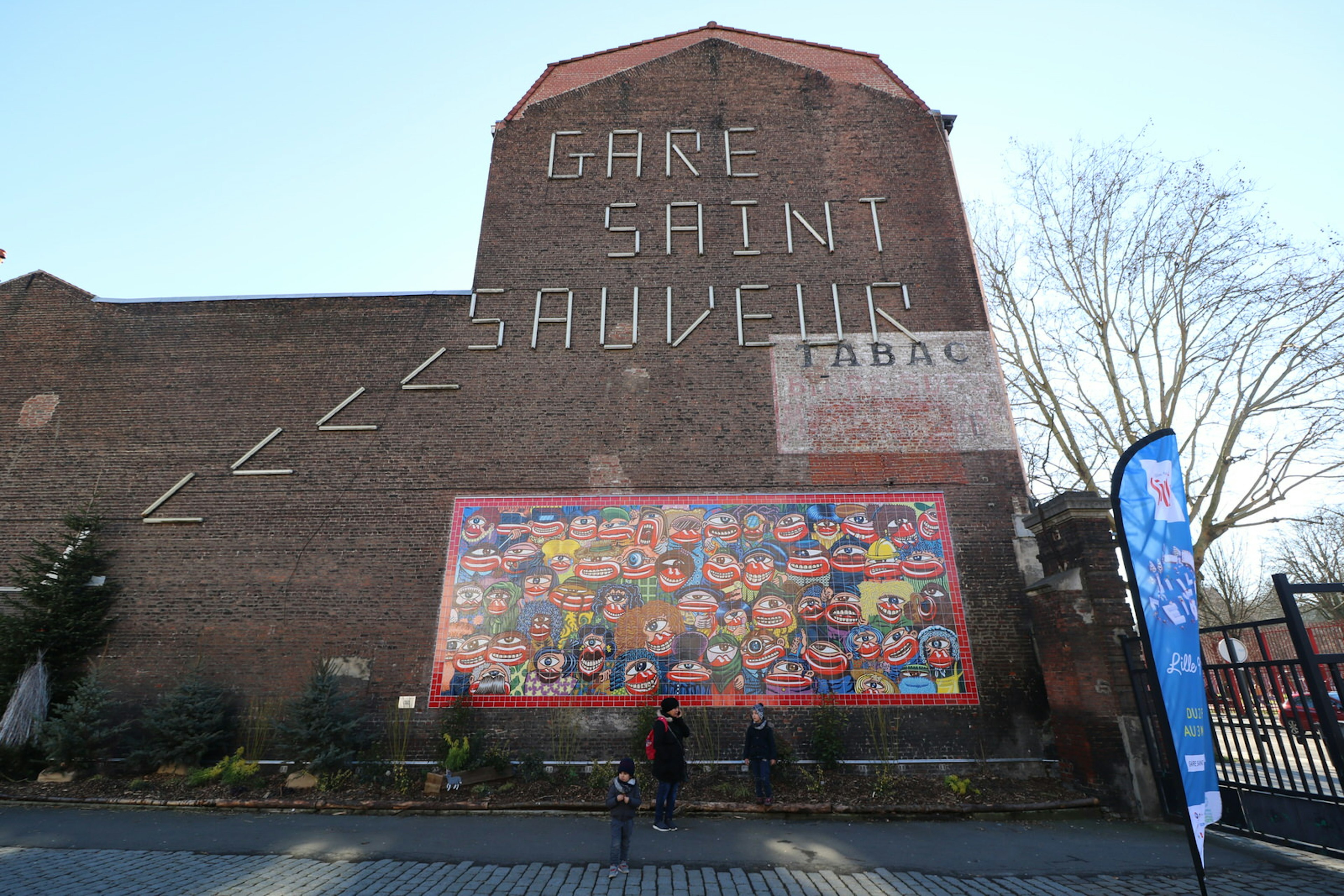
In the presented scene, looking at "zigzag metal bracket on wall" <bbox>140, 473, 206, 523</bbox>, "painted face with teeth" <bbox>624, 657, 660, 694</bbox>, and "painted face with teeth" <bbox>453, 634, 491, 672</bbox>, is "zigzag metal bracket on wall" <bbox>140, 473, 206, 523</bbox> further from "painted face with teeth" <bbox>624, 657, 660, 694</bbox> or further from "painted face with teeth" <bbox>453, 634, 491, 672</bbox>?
"painted face with teeth" <bbox>624, 657, 660, 694</bbox>

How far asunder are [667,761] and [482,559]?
188 inches

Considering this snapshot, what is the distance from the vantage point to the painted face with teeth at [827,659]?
10.0 m

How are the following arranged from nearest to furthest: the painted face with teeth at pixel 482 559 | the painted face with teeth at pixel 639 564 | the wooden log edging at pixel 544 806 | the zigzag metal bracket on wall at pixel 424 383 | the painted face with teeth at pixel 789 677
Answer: the wooden log edging at pixel 544 806
the painted face with teeth at pixel 789 677
the painted face with teeth at pixel 639 564
the painted face with teeth at pixel 482 559
the zigzag metal bracket on wall at pixel 424 383

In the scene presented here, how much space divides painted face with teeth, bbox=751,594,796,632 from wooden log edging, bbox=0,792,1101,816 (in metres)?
2.55

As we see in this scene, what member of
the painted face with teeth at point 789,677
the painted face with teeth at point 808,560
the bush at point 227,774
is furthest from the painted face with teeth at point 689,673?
the bush at point 227,774

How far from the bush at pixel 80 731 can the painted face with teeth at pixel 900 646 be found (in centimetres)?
1120

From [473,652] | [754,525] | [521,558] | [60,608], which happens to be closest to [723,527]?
[754,525]

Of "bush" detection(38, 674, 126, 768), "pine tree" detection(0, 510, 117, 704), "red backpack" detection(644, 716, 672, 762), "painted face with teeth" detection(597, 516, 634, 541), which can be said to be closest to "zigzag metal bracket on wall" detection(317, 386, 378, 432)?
"pine tree" detection(0, 510, 117, 704)

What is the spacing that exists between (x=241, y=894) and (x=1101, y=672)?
9.91m

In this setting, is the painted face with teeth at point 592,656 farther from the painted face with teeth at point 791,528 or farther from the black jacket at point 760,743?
the painted face with teeth at point 791,528

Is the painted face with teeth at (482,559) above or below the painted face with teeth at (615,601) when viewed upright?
above

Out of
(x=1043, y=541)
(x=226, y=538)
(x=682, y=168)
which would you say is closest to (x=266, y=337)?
(x=226, y=538)

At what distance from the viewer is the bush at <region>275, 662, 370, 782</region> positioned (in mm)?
9023

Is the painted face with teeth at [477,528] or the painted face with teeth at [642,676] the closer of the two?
the painted face with teeth at [642,676]
